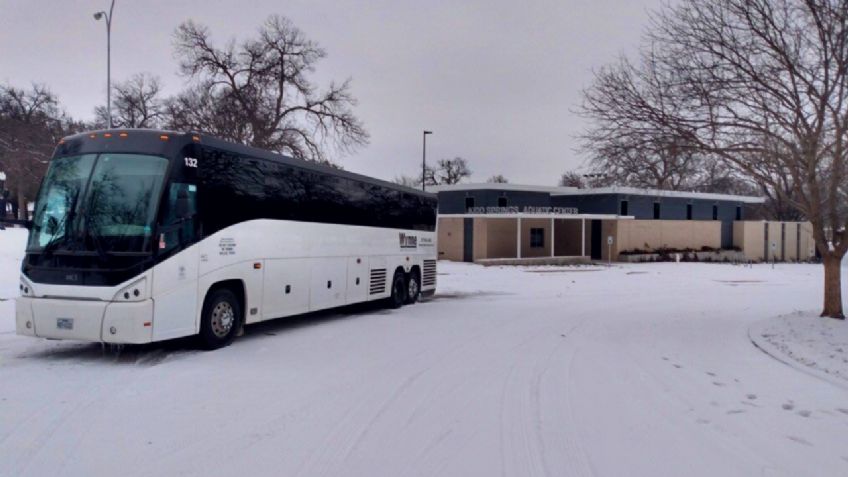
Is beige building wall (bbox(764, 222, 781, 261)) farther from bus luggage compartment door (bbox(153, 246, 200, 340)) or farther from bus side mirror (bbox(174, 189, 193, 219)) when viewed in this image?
bus side mirror (bbox(174, 189, 193, 219))

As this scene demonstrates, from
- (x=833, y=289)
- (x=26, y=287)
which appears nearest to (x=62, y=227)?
(x=26, y=287)

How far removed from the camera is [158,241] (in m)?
8.84

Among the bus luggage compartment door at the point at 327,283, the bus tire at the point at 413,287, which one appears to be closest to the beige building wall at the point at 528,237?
the bus tire at the point at 413,287

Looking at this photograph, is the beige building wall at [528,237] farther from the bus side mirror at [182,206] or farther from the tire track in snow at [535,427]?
the bus side mirror at [182,206]

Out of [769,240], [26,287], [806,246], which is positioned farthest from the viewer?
[806,246]

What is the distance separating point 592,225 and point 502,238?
919 cm

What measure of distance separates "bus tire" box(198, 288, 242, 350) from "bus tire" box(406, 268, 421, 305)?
7.51 m

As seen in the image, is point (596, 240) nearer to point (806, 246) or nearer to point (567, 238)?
point (567, 238)

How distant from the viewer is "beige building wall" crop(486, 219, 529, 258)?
39688mm

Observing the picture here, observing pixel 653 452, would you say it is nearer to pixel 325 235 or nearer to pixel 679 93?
pixel 325 235

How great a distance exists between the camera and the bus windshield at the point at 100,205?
28.7ft

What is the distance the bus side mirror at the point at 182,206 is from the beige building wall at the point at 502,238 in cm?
3045

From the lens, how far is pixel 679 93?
13922 millimetres

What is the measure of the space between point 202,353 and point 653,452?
262 inches
